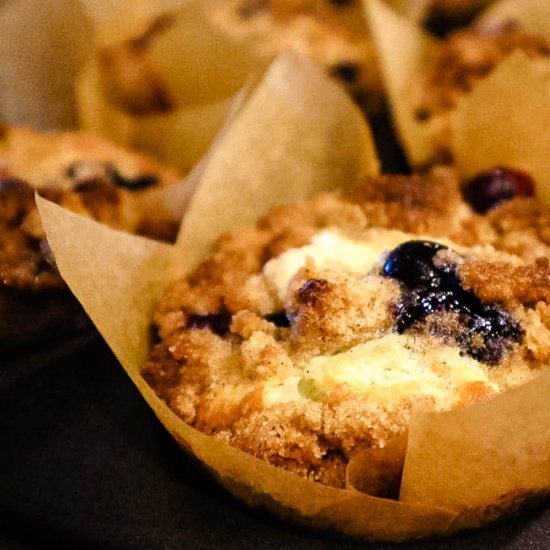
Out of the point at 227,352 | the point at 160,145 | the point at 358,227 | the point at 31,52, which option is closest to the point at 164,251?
the point at 227,352

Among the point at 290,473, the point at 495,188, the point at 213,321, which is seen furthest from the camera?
the point at 495,188

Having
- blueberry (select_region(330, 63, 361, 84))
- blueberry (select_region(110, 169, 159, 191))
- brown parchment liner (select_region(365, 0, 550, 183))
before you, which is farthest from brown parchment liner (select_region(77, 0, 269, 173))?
brown parchment liner (select_region(365, 0, 550, 183))

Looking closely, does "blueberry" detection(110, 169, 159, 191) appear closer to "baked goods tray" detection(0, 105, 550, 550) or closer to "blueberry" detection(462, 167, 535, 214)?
"baked goods tray" detection(0, 105, 550, 550)

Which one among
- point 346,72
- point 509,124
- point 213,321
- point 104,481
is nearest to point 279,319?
point 213,321

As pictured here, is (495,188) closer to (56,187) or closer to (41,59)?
(56,187)

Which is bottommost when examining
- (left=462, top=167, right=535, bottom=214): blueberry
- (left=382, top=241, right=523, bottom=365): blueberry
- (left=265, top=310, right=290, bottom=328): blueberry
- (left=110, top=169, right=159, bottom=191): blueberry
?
(left=110, top=169, right=159, bottom=191): blueberry

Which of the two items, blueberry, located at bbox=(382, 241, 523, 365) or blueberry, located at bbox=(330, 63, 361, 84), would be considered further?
blueberry, located at bbox=(330, 63, 361, 84)

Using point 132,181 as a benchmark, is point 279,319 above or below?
above
